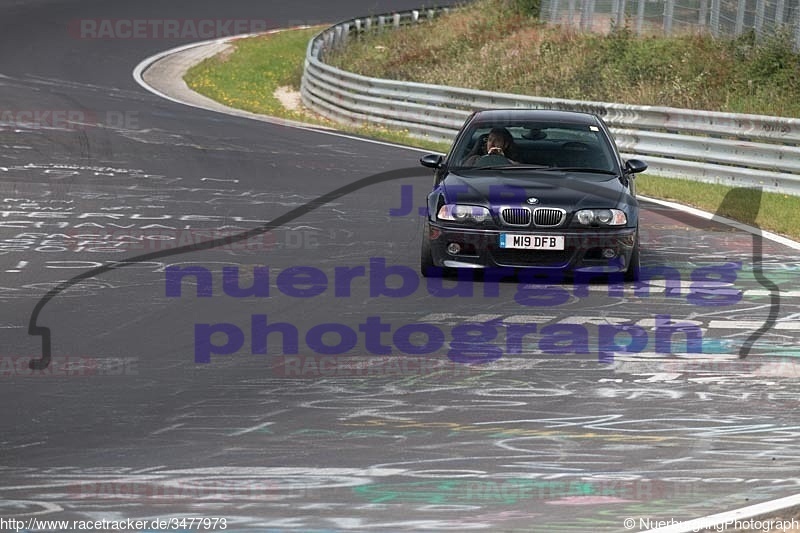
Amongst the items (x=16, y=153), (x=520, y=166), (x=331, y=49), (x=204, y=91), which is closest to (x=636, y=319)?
(x=520, y=166)

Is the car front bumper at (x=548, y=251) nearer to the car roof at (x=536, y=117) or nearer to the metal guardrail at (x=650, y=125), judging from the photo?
the car roof at (x=536, y=117)

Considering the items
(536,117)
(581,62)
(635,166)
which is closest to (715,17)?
(581,62)

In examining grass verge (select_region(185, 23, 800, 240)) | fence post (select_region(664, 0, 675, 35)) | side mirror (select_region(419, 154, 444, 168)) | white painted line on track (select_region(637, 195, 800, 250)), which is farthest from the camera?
fence post (select_region(664, 0, 675, 35))

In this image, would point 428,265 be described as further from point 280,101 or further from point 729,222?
point 280,101

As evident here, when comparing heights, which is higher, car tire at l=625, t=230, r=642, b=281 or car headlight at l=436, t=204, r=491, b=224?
car headlight at l=436, t=204, r=491, b=224

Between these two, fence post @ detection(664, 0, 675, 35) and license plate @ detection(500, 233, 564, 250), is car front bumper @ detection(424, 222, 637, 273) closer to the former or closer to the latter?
license plate @ detection(500, 233, 564, 250)

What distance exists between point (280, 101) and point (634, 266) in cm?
2378

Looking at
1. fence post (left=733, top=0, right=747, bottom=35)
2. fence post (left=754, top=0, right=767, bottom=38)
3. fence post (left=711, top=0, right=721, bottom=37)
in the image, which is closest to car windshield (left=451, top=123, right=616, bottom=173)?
fence post (left=754, top=0, right=767, bottom=38)

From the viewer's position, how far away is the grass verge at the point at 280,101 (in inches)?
648

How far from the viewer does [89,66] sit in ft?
124

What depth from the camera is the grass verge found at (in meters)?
16.4

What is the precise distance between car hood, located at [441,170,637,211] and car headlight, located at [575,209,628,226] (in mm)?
52

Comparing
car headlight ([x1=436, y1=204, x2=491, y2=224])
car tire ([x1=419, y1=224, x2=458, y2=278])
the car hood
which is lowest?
car tire ([x1=419, y1=224, x2=458, y2=278])

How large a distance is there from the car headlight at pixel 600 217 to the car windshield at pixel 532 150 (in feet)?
3.22
